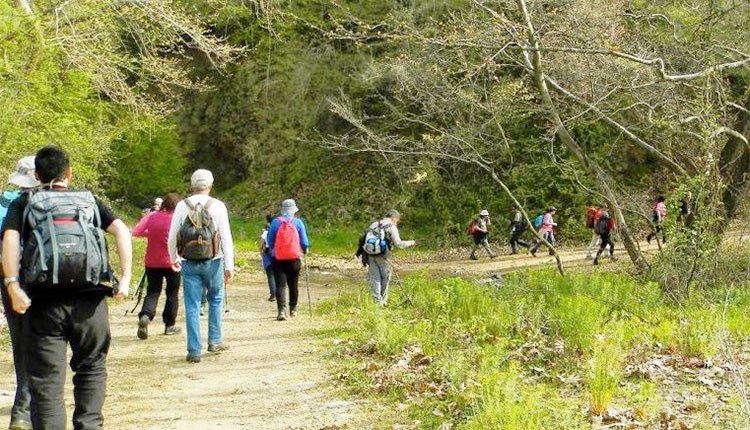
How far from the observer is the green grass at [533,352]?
4.99 m

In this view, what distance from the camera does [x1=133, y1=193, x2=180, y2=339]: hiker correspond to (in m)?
9.20

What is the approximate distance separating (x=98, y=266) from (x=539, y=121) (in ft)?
78.3

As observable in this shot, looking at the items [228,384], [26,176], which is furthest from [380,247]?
[26,176]

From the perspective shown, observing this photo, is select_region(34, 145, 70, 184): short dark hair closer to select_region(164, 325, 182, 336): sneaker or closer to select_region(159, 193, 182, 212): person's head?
select_region(159, 193, 182, 212): person's head

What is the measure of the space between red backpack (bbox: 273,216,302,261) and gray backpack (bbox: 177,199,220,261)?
2.82 m

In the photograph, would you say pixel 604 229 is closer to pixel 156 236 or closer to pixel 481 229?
pixel 481 229

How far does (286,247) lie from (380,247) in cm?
151

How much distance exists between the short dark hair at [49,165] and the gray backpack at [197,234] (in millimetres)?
2915

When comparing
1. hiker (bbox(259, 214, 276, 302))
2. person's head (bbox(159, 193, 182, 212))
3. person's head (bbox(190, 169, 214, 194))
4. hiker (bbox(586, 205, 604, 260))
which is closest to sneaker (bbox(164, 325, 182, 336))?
person's head (bbox(159, 193, 182, 212))

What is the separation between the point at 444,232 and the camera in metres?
28.5

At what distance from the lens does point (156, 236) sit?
9.29m

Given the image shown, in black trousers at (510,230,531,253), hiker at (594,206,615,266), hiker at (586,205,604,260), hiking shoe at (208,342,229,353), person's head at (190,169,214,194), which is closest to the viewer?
person's head at (190,169,214,194)

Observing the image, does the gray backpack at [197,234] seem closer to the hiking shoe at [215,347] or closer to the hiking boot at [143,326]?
the hiking shoe at [215,347]

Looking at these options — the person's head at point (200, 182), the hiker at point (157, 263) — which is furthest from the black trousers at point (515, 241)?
the person's head at point (200, 182)
